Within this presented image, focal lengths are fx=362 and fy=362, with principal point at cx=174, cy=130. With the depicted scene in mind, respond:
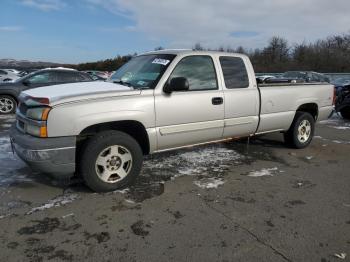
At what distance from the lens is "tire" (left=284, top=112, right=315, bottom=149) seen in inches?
270

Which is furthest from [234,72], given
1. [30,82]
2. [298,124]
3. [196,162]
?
[30,82]

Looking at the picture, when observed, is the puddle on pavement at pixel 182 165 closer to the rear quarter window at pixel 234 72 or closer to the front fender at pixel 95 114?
the front fender at pixel 95 114

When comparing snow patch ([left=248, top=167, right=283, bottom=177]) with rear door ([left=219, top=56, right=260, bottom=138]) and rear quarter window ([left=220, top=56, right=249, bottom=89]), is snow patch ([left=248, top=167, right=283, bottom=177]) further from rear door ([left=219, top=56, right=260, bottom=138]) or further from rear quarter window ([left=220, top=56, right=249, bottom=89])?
rear quarter window ([left=220, top=56, right=249, bottom=89])

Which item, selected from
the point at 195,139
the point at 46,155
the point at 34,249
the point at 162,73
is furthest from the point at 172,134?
the point at 34,249

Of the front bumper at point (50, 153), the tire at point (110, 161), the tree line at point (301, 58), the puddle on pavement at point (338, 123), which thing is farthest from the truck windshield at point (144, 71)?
the tree line at point (301, 58)

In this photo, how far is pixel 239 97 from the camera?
5.56 meters

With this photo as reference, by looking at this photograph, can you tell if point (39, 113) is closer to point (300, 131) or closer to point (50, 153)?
point (50, 153)

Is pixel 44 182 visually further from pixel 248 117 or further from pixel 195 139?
pixel 248 117

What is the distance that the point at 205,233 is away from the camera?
348 cm

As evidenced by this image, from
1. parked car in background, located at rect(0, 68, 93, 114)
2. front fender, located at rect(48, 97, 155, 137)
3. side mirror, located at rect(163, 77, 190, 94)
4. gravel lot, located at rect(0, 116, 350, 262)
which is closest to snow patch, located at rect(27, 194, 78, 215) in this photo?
gravel lot, located at rect(0, 116, 350, 262)

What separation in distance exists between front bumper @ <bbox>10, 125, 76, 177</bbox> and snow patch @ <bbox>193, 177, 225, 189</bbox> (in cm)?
168

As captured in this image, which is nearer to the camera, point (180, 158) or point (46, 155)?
point (46, 155)

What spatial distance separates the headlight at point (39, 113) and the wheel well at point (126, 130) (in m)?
0.53

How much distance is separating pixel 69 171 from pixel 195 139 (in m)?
1.87
